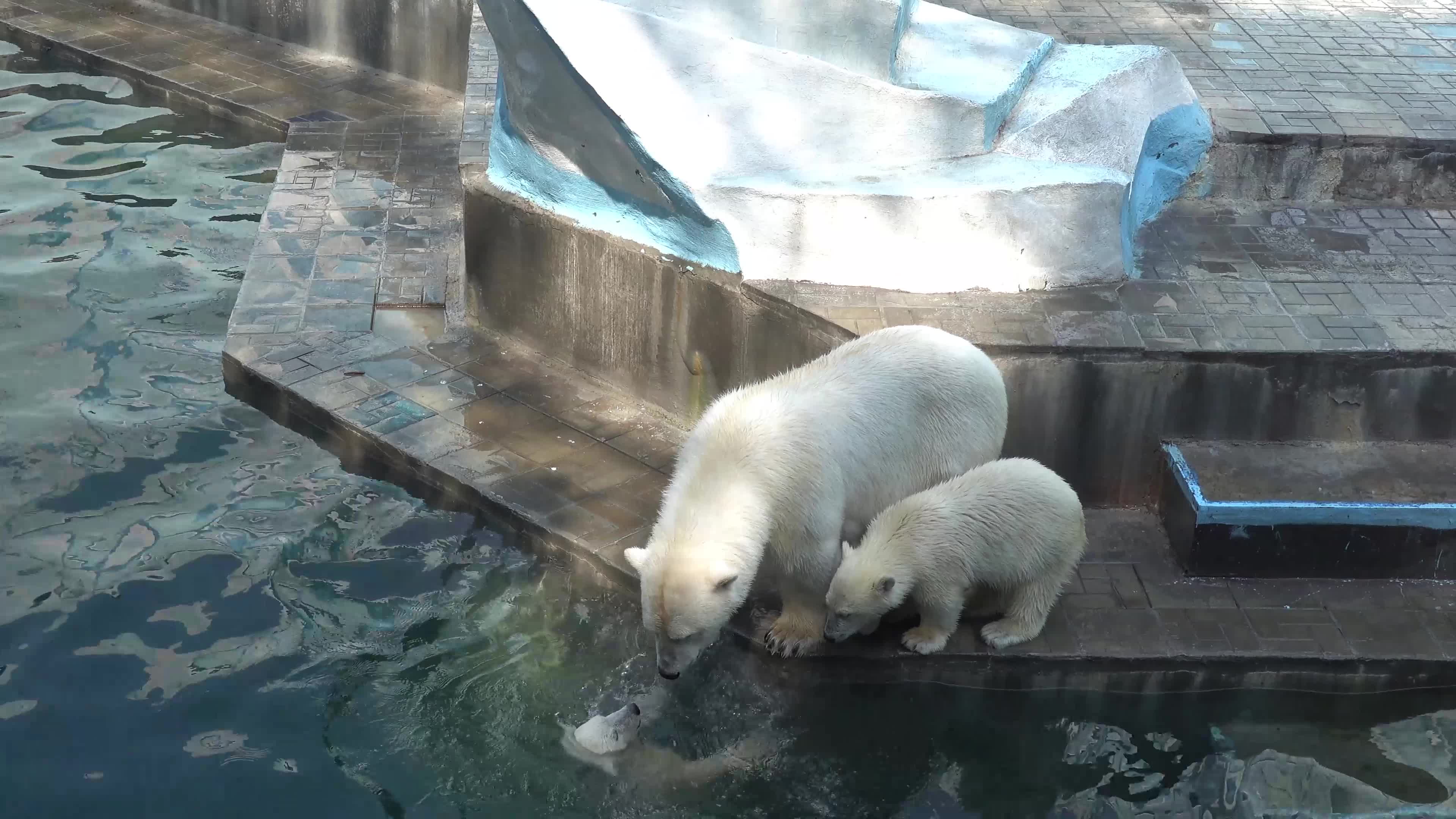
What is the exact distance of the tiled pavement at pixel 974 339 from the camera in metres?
5.13

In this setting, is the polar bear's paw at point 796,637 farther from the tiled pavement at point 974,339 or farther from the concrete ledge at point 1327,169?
the concrete ledge at point 1327,169

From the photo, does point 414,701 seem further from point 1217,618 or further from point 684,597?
point 1217,618

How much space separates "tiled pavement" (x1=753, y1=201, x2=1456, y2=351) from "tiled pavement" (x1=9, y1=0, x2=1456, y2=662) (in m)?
0.01

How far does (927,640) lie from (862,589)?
49 cm

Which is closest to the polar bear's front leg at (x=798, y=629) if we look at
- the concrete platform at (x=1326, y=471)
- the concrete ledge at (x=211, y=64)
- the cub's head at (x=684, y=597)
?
the cub's head at (x=684, y=597)

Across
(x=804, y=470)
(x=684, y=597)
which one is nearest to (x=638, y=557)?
(x=684, y=597)

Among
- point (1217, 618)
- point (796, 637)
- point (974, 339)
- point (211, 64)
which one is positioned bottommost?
point (796, 637)

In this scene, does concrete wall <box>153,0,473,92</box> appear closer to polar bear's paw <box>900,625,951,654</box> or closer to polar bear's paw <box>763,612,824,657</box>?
polar bear's paw <box>763,612,824,657</box>

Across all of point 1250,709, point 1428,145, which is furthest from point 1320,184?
point 1250,709

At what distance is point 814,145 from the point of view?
6156mm

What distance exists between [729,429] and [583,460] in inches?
60.7

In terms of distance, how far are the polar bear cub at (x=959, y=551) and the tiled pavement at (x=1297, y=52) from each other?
3029 mm

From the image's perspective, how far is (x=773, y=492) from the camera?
452 centimetres

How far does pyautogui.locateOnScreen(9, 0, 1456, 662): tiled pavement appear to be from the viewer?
513 cm
